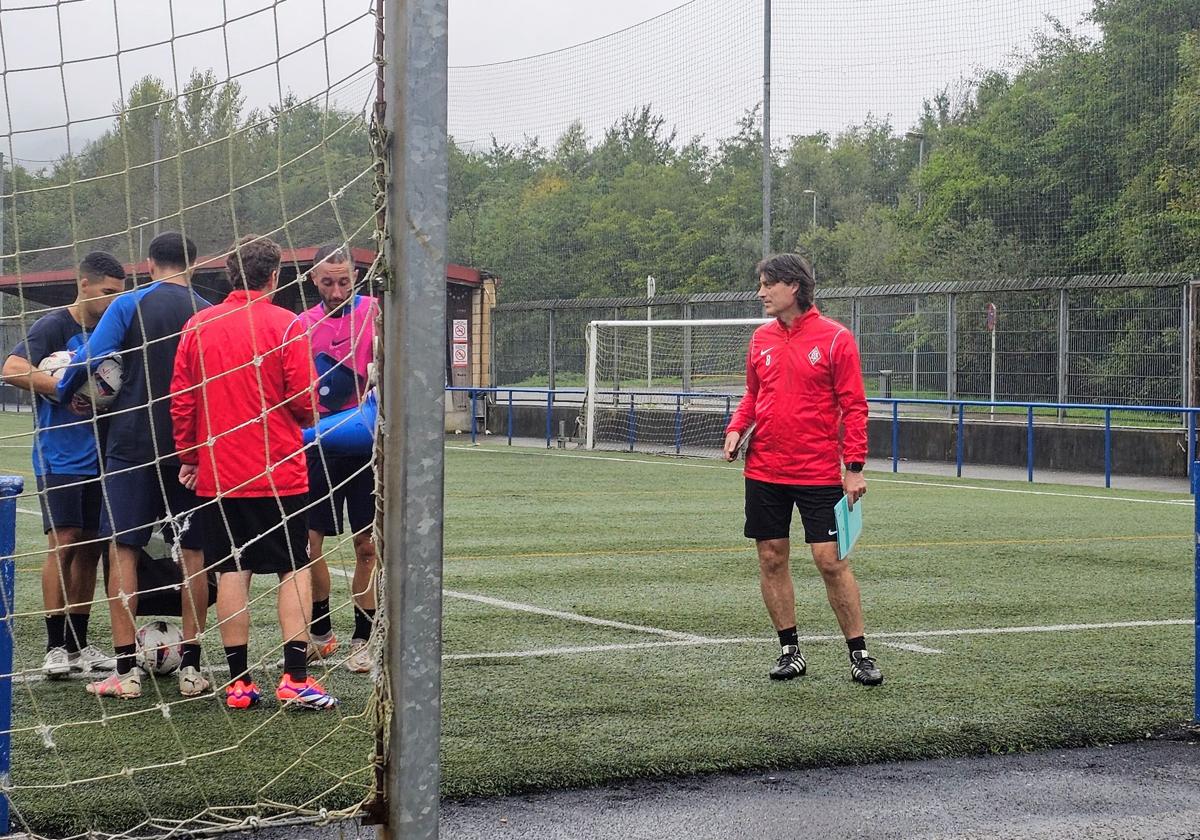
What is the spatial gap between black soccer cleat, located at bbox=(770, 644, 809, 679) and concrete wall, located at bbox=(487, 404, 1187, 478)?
13.9 meters

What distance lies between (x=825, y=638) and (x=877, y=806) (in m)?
2.73

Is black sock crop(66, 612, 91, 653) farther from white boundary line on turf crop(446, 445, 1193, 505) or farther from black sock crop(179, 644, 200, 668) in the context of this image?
white boundary line on turf crop(446, 445, 1193, 505)

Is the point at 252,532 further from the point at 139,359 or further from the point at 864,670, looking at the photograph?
the point at 864,670

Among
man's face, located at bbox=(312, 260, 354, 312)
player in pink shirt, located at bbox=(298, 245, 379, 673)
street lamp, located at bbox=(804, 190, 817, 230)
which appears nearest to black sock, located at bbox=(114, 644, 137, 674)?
player in pink shirt, located at bbox=(298, 245, 379, 673)

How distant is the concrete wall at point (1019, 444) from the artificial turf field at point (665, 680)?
7.73 metres

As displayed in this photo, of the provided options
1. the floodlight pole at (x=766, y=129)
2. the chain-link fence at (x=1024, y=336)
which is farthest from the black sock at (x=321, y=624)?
the floodlight pole at (x=766, y=129)

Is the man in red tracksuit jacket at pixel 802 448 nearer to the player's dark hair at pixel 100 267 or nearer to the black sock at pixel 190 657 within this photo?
the black sock at pixel 190 657

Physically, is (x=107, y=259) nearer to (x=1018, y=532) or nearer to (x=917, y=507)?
(x=1018, y=532)

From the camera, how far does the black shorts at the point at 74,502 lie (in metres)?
5.84

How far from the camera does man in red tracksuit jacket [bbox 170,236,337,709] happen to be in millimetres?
5305

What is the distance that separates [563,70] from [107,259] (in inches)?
922

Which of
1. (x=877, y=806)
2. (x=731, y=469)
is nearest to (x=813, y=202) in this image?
(x=731, y=469)

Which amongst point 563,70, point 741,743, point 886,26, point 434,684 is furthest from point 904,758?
point 563,70

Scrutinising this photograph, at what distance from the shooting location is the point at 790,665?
613 centimetres
